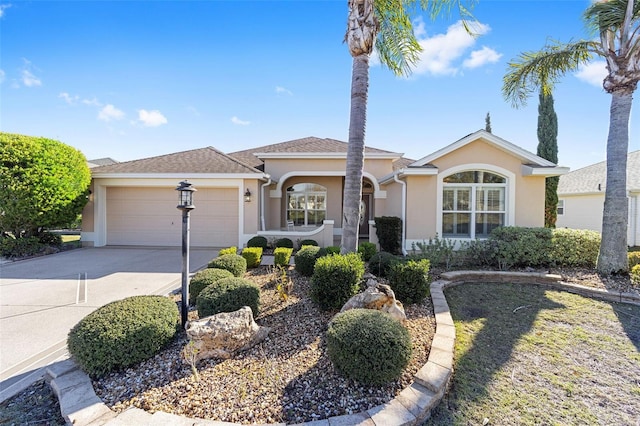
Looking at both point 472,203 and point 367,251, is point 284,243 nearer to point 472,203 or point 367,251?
point 367,251

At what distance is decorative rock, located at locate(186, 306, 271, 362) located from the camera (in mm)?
3314

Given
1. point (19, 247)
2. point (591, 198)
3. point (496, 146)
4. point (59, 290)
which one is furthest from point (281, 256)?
point (591, 198)

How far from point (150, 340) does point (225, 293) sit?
3.55 ft

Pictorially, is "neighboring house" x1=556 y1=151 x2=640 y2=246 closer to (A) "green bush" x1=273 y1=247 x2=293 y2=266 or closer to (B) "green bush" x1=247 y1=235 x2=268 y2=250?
(A) "green bush" x1=273 y1=247 x2=293 y2=266

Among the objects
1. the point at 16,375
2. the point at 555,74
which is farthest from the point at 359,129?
the point at 555,74

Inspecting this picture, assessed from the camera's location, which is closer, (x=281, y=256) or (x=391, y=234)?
(x=281, y=256)

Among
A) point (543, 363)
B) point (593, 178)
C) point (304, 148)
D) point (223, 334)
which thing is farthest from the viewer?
point (593, 178)

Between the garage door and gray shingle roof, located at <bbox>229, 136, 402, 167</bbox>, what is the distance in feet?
12.9

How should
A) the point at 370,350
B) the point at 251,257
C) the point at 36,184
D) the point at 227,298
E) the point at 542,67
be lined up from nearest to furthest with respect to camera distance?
the point at 370,350
the point at 227,298
the point at 251,257
the point at 542,67
the point at 36,184

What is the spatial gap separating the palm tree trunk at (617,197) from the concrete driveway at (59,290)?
38.8ft

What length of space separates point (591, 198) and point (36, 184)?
2890 centimetres

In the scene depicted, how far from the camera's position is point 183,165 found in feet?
41.0

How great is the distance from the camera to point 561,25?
29.2ft

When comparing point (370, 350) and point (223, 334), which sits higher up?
point (370, 350)
